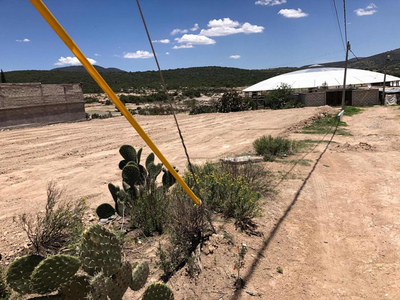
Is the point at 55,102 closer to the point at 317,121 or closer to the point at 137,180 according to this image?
the point at 317,121

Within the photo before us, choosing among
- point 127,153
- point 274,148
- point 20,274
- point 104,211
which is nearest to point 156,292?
point 20,274

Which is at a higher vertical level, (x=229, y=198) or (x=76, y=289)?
(x=76, y=289)

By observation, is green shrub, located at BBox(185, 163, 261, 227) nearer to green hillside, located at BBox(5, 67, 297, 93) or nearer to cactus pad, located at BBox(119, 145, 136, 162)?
cactus pad, located at BBox(119, 145, 136, 162)

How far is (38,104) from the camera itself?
24844 mm

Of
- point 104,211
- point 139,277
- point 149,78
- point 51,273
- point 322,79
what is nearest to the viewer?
point 51,273

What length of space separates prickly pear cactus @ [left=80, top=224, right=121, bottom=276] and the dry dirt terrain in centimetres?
118

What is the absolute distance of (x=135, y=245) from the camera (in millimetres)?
4441

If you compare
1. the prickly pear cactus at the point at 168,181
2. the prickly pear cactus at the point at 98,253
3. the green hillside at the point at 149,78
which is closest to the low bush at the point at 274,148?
the prickly pear cactus at the point at 168,181

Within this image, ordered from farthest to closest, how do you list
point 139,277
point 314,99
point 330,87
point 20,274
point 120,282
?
point 330,87
point 314,99
point 139,277
point 120,282
point 20,274

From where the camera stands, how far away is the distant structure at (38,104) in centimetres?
2272

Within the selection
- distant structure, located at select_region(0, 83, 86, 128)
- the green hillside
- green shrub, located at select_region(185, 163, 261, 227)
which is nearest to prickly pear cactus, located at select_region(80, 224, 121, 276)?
green shrub, located at select_region(185, 163, 261, 227)

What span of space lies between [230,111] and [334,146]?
20951 mm

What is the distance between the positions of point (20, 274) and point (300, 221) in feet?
14.3

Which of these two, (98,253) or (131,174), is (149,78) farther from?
(98,253)
